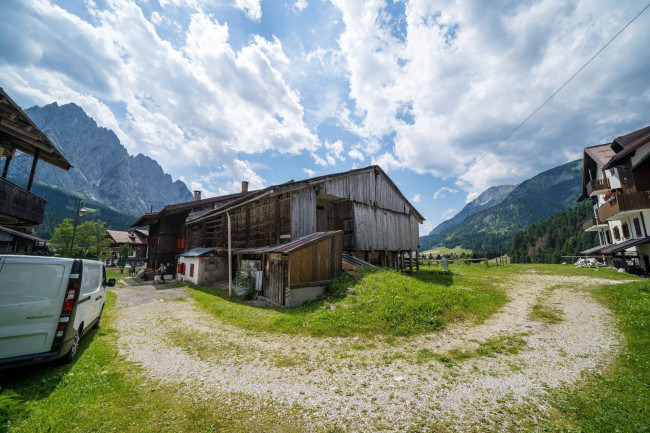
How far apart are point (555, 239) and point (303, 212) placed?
113 meters

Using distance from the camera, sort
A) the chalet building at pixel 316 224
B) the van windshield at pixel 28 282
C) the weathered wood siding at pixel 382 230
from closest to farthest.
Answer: the van windshield at pixel 28 282 → the chalet building at pixel 316 224 → the weathered wood siding at pixel 382 230

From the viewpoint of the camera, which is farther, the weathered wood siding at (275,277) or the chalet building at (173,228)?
the chalet building at (173,228)

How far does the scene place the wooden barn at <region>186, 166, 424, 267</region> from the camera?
17562mm

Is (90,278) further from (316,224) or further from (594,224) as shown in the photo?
(594,224)

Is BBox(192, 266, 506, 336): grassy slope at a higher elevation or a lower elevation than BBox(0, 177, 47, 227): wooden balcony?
lower

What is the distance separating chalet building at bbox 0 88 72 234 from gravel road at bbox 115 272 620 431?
10850 millimetres

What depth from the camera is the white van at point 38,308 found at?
4715mm

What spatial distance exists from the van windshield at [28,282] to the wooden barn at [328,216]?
36.8ft

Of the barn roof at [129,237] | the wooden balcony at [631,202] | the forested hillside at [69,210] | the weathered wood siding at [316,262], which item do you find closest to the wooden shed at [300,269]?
the weathered wood siding at [316,262]

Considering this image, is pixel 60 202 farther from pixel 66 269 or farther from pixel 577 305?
pixel 577 305

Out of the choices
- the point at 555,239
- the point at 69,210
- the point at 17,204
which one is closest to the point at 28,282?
the point at 17,204

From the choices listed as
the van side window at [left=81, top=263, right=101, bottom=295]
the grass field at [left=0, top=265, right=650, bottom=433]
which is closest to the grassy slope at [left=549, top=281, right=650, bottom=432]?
the grass field at [left=0, top=265, right=650, bottom=433]

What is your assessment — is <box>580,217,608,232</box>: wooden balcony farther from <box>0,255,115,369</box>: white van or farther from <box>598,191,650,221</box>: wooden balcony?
<box>0,255,115,369</box>: white van

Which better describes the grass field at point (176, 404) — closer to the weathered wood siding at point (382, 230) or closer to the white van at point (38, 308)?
the white van at point (38, 308)
